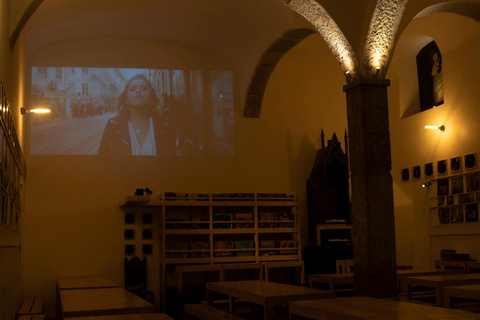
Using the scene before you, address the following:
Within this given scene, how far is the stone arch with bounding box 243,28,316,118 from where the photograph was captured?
927 centimetres

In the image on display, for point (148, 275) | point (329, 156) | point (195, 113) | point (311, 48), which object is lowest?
point (148, 275)

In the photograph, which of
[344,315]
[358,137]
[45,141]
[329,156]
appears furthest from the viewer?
[329,156]

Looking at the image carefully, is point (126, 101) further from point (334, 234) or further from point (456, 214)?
point (456, 214)

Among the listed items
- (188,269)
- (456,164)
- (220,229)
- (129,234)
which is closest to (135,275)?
(129,234)

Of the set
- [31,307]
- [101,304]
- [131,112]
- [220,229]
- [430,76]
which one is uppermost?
[430,76]

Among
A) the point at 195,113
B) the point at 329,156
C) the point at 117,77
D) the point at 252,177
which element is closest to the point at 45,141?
the point at 117,77

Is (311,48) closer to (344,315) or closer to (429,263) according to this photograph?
(429,263)

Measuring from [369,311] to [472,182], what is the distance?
6031mm

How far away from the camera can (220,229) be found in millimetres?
10094

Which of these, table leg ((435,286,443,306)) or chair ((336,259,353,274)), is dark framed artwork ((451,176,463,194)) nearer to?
chair ((336,259,353,274))

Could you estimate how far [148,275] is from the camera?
9969 mm

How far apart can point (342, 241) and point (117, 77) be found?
5.27m

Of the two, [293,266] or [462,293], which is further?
[293,266]

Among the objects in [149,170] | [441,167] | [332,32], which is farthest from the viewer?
[149,170]
